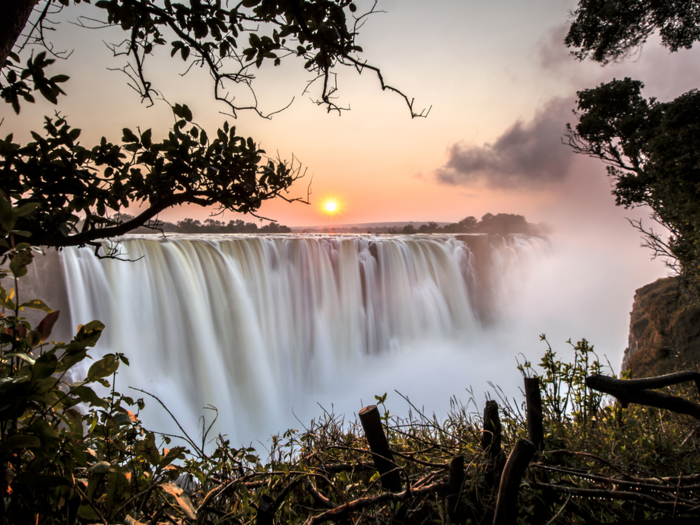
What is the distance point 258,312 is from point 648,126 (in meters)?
11.7

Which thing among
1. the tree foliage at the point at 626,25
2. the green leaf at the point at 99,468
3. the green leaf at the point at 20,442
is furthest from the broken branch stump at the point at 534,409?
the tree foliage at the point at 626,25

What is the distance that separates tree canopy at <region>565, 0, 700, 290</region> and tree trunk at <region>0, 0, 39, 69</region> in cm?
845

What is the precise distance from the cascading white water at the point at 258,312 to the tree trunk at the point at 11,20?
6863mm

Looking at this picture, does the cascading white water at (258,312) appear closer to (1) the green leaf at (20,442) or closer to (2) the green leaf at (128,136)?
(2) the green leaf at (128,136)

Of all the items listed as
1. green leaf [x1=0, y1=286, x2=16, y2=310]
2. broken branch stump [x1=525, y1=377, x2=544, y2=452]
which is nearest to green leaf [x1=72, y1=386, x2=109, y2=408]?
green leaf [x1=0, y1=286, x2=16, y2=310]

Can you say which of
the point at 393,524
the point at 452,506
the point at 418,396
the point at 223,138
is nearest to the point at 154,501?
the point at 393,524

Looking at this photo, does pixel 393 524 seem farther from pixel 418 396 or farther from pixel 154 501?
pixel 418 396

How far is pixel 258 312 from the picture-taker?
10008 mm

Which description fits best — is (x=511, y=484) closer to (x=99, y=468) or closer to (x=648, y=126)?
(x=99, y=468)

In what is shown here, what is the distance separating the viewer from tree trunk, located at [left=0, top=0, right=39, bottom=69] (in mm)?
1410

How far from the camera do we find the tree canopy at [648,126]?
5.76m

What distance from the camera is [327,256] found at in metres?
12.3

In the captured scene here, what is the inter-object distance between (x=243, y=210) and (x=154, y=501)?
1693mm

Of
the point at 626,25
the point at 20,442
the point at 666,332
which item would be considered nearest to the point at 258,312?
the point at 20,442
